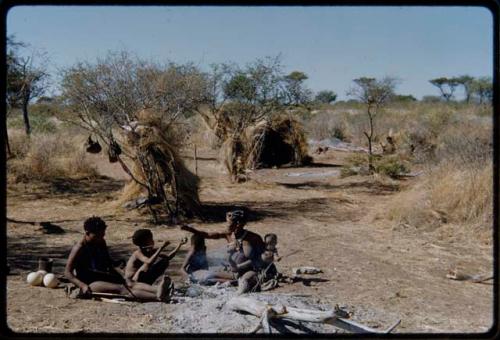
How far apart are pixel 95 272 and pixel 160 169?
244 inches

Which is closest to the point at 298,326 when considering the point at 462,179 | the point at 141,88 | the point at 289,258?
the point at 289,258

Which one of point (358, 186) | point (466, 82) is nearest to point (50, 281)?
point (358, 186)

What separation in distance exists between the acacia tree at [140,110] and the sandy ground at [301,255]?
880mm

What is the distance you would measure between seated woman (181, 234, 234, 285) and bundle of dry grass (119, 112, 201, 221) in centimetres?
481

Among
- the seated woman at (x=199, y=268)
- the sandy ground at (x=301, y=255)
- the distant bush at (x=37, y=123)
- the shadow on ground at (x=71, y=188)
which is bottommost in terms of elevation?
the sandy ground at (x=301, y=255)

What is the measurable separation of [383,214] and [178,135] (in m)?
4.59

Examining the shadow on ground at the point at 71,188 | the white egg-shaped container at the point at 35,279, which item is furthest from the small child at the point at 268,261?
the shadow on ground at the point at 71,188

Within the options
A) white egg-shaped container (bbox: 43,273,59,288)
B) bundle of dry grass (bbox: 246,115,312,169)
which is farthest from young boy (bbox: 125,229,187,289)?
bundle of dry grass (bbox: 246,115,312,169)

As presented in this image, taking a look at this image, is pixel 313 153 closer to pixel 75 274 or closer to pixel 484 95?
pixel 484 95

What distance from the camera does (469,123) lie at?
20625 mm

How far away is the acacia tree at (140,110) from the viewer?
40.4 feet

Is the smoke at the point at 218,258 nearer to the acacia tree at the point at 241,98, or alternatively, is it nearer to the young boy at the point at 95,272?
the young boy at the point at 95,272

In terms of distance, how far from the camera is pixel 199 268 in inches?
286

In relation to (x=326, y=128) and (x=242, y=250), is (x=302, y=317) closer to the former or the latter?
(x=242, y=250)
